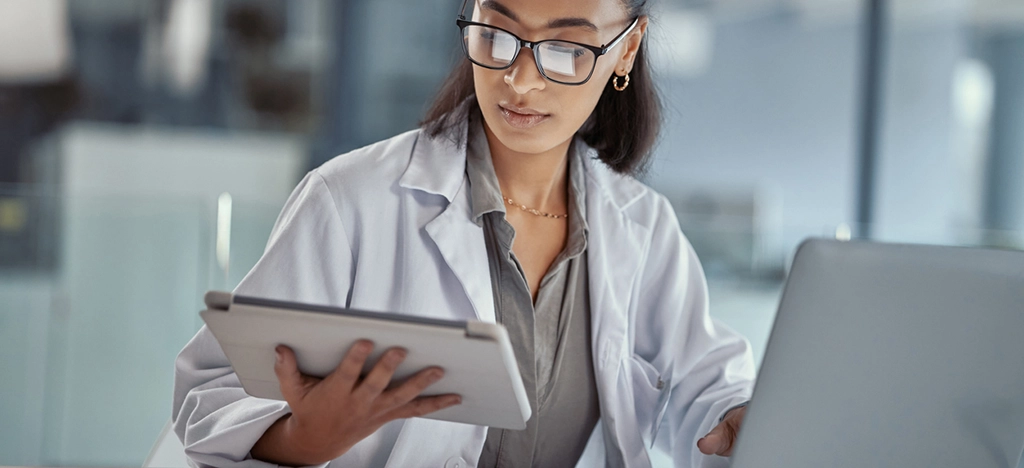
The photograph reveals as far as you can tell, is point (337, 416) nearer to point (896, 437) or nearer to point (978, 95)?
point (896, 437)

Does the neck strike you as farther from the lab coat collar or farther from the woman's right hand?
the woman's right hand

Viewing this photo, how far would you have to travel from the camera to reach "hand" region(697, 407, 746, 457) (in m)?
1.26

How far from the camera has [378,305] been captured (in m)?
1.30

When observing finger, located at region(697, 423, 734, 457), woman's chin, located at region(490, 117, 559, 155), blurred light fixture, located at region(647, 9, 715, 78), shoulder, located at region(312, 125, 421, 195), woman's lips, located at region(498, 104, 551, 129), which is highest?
blurred light fixture, located at region(647, 9, 715, 78)

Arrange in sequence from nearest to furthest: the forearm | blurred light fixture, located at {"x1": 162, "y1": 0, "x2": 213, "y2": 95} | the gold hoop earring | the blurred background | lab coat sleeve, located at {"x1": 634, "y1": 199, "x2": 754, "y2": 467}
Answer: the forearm → lab coat sleeve, located at {"x1": 634, "y1": 199, "x2": 754, "y2": 467} → the gold hoop earring → the blurred background → blurred light fixture, located at {"x1": 162, "y1": 0, "x2": 213, "y2": 95}

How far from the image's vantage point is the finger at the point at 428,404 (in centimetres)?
96

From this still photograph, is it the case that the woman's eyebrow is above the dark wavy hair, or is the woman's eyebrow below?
above

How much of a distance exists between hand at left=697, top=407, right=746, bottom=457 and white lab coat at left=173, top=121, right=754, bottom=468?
5cm

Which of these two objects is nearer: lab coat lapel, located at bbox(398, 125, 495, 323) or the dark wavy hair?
lab coat lapel, located at bbox(398, 125, 495, 323)

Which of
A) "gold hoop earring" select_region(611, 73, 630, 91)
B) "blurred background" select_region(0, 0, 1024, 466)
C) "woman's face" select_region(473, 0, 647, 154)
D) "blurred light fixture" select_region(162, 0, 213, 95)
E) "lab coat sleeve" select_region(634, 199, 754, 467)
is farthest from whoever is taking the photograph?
"blurred light fixture" select_region(162, 0, 213, 95)

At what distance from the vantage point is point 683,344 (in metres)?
1.57

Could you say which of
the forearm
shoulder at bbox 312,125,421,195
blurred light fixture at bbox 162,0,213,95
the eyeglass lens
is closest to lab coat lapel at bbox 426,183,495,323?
shoulder at bbox 312,125,421,195

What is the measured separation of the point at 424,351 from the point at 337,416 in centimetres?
18

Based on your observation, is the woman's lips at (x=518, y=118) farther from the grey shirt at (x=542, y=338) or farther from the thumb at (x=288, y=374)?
the thumb at (x=288, y=374)
